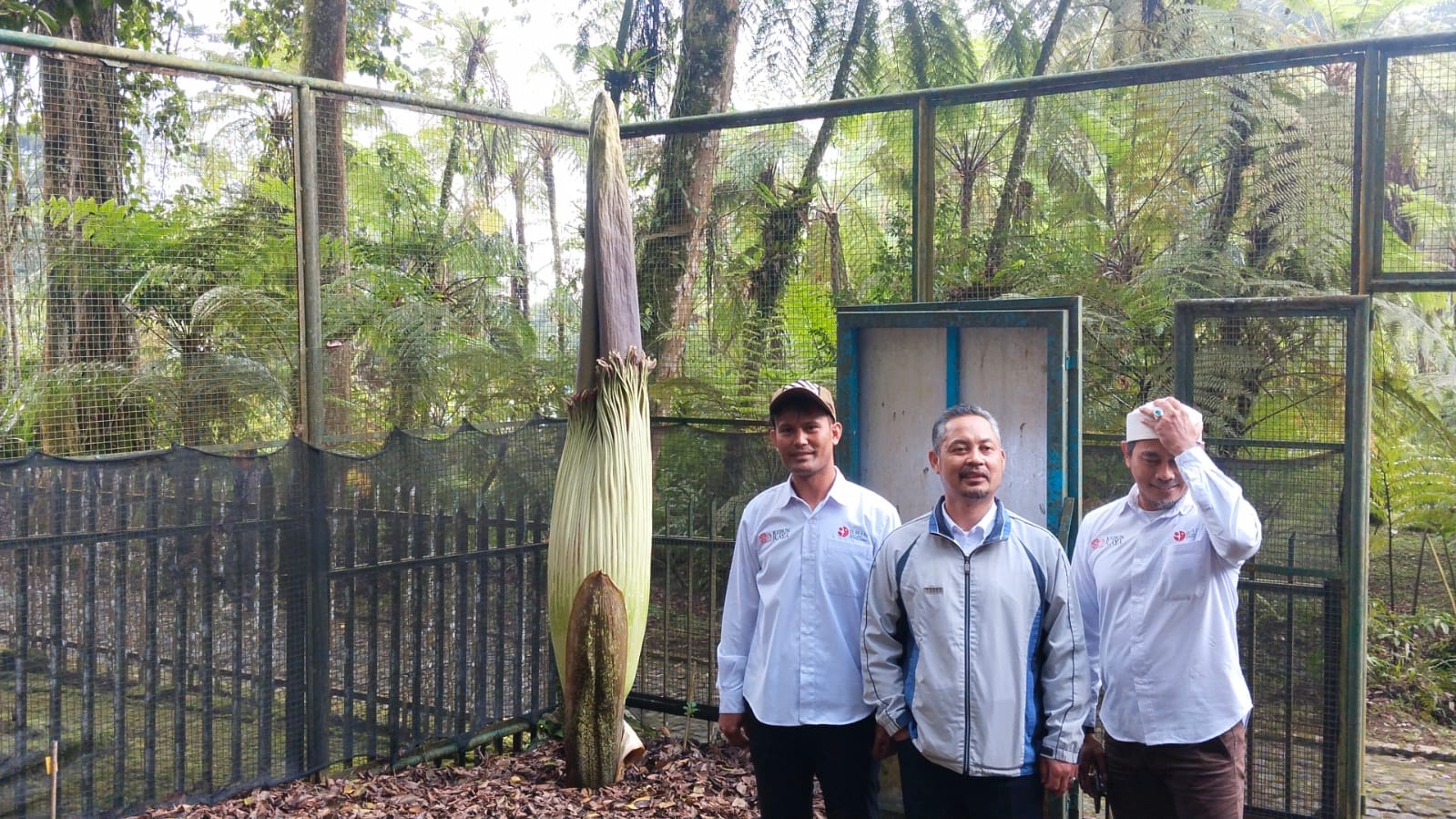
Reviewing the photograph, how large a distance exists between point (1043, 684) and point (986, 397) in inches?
50.9

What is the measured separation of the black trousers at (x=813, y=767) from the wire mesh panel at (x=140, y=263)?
293cm

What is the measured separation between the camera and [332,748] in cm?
535

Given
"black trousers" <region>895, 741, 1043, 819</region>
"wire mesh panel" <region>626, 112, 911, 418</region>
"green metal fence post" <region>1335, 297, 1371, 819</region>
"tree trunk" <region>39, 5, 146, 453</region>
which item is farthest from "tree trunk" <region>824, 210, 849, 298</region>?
"tree trunk" <region>39, 5, 146, 453</region>

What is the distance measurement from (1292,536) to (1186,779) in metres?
1.52

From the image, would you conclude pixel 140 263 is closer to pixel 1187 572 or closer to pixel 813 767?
pixel 813 767

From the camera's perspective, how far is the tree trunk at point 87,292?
183 inches

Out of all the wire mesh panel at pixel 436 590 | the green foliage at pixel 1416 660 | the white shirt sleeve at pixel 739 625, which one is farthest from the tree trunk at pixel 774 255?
the green foliage at pixel 1416 660

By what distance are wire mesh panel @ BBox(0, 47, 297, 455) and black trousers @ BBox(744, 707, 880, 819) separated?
2.93 meters

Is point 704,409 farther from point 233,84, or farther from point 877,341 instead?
point 233,84

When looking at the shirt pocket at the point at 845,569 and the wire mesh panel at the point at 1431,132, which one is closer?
the shirt pocket at the point at 845,569

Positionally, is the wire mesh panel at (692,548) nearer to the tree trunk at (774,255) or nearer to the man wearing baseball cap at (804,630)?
the tree trunk at (774,255)

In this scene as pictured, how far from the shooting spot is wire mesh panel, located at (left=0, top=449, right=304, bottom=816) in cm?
441

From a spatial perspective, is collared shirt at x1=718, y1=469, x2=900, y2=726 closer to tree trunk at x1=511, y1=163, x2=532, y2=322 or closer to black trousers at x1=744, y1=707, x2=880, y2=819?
black trousers at x1=744, y1=707, x2=880, y2=819

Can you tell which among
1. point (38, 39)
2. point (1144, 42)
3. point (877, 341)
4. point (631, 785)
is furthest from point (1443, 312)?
point (38, 39)
